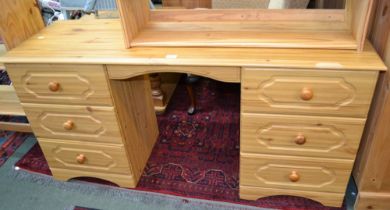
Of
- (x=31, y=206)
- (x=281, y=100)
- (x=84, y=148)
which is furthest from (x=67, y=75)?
(x=281, y=100)

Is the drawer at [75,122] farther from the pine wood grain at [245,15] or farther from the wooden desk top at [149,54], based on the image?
the pine wood grain at [245,15]

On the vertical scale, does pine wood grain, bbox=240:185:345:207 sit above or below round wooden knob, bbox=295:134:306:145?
below

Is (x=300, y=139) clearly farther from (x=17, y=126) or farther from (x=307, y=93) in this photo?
(x=17, y=126)

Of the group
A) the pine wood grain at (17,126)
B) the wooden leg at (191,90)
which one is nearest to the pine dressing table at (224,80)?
the pine wood grain at (17,126)

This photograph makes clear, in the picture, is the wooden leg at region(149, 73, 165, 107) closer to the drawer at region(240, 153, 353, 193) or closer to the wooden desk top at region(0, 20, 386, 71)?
the wooden desk top at region(0, 20, 386, 71)

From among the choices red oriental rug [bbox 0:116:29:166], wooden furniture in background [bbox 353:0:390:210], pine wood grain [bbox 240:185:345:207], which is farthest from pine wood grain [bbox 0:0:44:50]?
wooden furniture in background [bbox 353:0:390:210]

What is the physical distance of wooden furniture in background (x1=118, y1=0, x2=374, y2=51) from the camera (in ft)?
3.64

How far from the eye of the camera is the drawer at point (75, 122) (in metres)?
1.29

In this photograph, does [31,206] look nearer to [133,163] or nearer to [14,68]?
[133,163]

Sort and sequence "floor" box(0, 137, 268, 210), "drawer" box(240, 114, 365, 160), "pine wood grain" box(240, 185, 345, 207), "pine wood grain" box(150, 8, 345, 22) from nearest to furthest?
"drawer" box(240, 114, 365, 160) < "pine wood grain" box(150, 8, 345, 22) < "pine wood grain" box(240, 185, 345, 207) < "floor" box(0, 137, 268, 210)

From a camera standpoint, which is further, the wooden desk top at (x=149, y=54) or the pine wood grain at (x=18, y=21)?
the pine wood grain at (x=18, y=21)

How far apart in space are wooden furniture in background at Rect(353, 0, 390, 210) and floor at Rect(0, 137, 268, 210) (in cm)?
52

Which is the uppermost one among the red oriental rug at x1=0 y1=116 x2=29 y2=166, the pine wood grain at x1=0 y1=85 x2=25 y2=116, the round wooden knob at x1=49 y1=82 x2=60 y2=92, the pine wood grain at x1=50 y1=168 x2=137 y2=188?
the round wooden knob at x1=49 y1=82 x2=60 y2=92

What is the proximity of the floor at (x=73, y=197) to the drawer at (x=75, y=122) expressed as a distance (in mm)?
303
